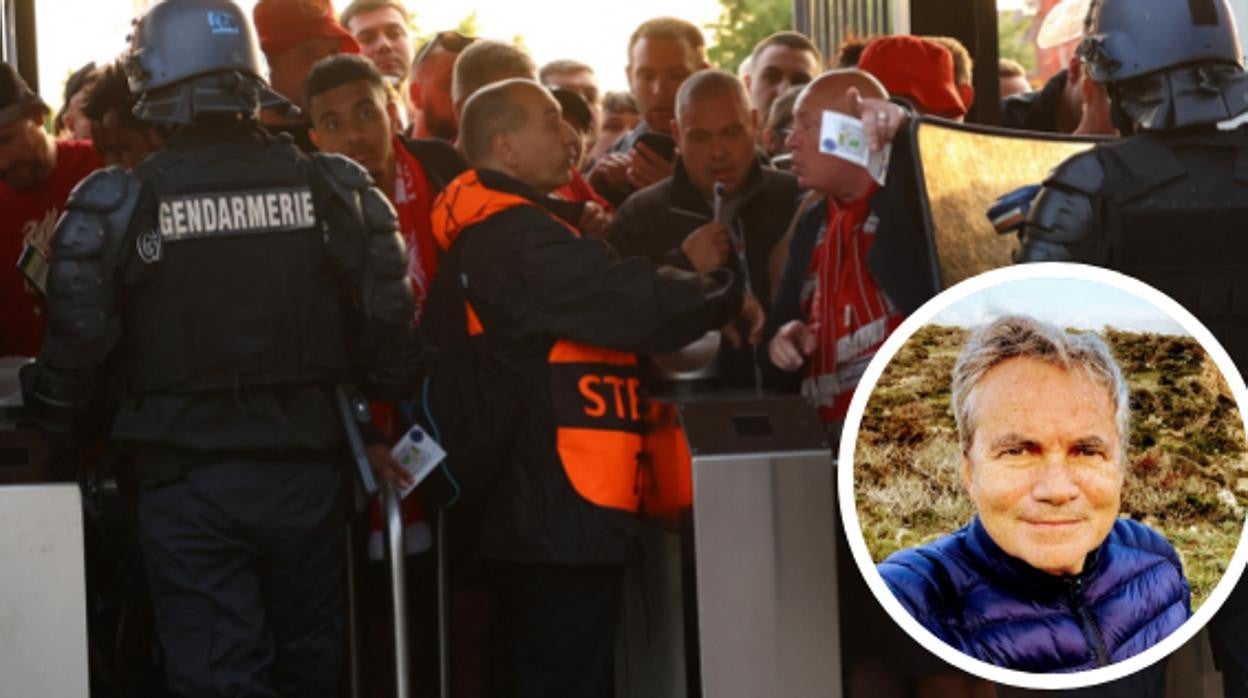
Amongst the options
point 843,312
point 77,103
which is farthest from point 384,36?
point 843,312

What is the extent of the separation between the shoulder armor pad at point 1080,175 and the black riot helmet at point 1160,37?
0.21 meters

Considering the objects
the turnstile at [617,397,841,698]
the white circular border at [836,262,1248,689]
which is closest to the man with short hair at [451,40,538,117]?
the turnstile at [617,397,841,698]

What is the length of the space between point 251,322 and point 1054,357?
2370 mm

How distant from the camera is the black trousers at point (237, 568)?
4188 millimetres

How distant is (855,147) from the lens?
13.8ft

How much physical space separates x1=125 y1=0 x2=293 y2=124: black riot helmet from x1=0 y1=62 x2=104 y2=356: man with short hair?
6.13 ft

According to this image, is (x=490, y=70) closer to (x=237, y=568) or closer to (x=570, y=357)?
(x=570, y=357)

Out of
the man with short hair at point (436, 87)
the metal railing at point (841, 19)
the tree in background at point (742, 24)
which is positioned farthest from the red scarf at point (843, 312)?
the tree in background at point (742, 24)

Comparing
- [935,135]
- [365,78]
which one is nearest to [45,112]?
[365,78]

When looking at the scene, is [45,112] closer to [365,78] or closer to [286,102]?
[365,78]

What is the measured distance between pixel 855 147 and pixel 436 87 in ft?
9.75

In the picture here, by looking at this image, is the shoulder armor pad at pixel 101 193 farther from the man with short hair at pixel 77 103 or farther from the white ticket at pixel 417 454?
the man with short hair at pixel 77 103

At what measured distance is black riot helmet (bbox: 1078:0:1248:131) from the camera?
3.83 meters

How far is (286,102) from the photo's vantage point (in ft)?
14.5
